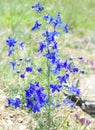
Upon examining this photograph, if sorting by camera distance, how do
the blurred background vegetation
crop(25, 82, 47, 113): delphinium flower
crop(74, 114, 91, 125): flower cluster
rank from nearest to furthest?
crop(25, 82, 47, 113): delphinium flower, crop(74, 114, 91, 125): flower cluster, the blurred background vegetation

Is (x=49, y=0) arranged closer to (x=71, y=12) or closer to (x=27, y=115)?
(x=71, y=12)

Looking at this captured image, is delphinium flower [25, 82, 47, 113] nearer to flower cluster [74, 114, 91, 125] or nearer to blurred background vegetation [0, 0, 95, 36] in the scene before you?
flower cluster [74, 114, 91, 125]

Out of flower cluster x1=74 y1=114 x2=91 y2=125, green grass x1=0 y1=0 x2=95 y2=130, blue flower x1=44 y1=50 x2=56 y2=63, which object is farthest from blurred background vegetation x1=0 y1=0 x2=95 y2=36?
blue flower x1=44 y1=50 x2=56 y2=63

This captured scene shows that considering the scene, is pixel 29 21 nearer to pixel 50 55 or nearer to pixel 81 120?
pixel 81 120

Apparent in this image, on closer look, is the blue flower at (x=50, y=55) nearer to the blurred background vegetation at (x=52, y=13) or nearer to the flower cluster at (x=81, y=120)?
the flower cluster at (x=81, y=120)

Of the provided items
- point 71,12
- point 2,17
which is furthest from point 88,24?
point 2,17

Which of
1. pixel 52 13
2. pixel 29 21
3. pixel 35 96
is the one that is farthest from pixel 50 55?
pixel 29 21

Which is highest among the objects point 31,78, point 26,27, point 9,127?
point 26,27

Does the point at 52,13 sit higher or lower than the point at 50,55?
higher
